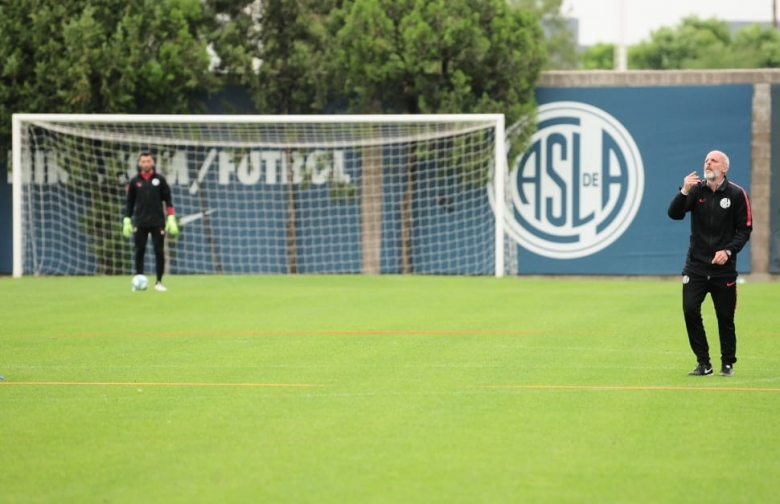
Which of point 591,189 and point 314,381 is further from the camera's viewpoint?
point 591,189

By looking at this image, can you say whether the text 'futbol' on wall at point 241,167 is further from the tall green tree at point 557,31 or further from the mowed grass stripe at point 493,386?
the tall green tree at point 557,31

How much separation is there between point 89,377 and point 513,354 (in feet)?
13.9

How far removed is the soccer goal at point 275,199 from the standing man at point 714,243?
14883 millimetres

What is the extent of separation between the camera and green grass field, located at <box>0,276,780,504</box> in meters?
7.71

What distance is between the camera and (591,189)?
88.5ft

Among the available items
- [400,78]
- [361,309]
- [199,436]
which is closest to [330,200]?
[400,78]

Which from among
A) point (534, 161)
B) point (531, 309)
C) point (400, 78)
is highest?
point (400, 78)

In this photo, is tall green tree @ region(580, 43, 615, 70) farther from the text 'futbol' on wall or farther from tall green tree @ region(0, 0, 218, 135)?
tall green tree @ region(0, 0, 218, 135)

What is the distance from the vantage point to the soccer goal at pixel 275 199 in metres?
27.1

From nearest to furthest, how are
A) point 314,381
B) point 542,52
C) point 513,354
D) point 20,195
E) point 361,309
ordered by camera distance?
point 314,381 < point 513,354 < point 361,309 < point 20,195 < point 542,52

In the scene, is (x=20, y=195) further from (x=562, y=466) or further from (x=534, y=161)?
(x=562, y=466)

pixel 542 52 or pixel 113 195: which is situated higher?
pixel 542 52

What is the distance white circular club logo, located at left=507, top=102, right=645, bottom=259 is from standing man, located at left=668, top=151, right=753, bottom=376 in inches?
594

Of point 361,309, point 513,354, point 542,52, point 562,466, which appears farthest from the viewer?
point 542,52
